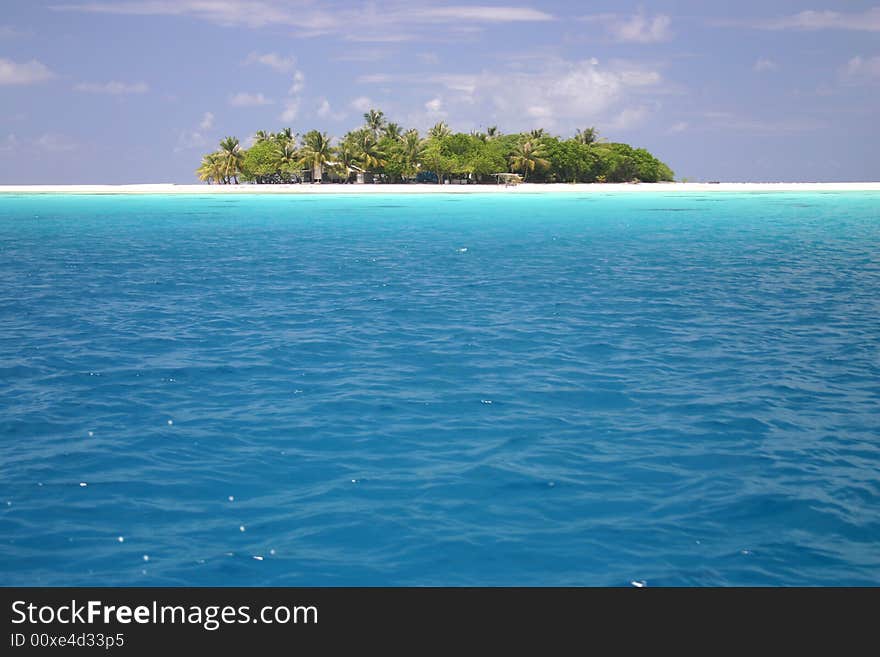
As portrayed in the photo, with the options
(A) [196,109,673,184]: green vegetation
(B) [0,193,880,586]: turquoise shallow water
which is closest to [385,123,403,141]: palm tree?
(A) [196,109,673,184]: green vegetation

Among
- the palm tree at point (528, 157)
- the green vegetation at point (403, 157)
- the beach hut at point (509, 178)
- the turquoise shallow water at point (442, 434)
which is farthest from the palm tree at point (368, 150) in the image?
the turquoise shallow water at point (442, 434)

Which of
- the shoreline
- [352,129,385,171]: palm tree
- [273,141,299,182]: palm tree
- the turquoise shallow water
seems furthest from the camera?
[273,141,299,182]: palm tree

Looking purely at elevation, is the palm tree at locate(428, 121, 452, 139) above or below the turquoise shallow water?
above

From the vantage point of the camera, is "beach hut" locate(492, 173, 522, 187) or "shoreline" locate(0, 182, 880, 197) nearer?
"shoreline" locate(0, 182, 880, 197)

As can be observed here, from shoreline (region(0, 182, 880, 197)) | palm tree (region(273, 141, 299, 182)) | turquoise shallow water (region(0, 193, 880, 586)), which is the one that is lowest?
turquoise shallow water (region(0, 193, 880, 586))

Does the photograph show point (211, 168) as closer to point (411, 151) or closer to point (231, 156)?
point (231, 156)

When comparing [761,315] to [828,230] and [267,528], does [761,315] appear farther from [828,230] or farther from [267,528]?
[828,230]

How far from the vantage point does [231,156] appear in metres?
128

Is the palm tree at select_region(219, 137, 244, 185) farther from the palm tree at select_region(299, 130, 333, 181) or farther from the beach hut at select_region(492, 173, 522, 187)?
the beach hut at select_region(492, 173, 522, 187)

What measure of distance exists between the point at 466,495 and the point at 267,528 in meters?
2.24

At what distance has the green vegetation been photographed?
403ft

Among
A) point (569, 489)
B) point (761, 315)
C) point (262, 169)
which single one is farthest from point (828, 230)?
point (262, 169)

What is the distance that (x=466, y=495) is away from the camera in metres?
9.33

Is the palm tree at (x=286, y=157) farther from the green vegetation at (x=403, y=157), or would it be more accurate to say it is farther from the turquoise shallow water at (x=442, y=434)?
the turquoise shallow water at (x=442, y=434)
